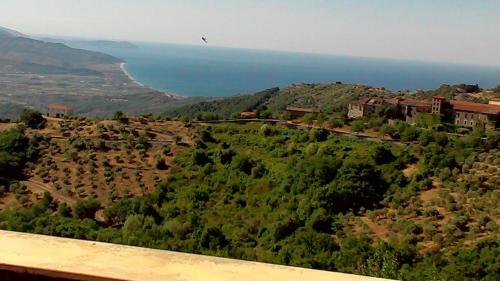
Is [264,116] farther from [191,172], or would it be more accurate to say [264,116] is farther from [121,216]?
[121,216]

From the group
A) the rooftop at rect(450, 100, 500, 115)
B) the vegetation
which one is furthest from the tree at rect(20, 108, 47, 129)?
the rooftop at rect(450, 100, 500, 115)

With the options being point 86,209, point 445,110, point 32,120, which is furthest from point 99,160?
point 445,110

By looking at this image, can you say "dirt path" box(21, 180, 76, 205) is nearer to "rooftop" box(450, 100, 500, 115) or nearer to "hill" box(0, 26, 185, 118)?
"rooftop" box(450, 100, 500, 115)

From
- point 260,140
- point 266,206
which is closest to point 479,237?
point 266,206

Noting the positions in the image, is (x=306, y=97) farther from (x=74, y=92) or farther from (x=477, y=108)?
(x=74, y=92)

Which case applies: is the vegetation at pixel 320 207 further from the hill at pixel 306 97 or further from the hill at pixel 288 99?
the hill at pixel 288 99

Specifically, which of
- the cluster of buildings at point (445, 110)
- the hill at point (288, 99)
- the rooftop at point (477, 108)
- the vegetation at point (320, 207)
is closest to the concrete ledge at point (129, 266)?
the vegetation at point (320, 207)
